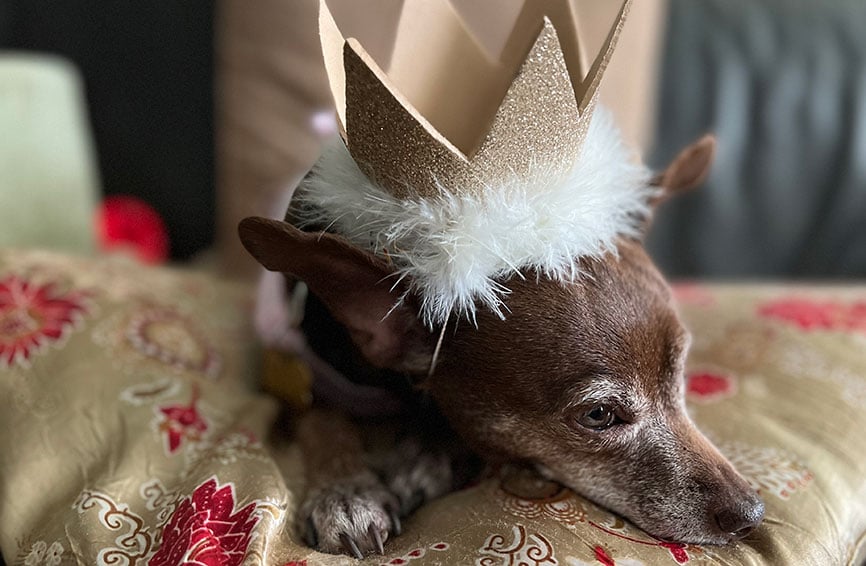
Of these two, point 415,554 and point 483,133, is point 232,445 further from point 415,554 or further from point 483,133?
point 483,133

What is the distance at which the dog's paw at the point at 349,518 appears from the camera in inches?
36.7

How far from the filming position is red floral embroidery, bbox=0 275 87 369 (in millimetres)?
1175

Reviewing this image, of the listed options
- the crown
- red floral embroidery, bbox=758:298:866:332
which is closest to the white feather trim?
the crown

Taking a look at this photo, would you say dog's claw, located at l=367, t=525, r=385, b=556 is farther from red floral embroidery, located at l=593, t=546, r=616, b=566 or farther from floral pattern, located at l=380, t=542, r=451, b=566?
red floral embroidery, located at l=593, t=546, r=616, b=566

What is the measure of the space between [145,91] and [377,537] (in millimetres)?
1993

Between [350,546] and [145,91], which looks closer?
[350,546]

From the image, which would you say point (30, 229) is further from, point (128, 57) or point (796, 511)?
point (796, 511)

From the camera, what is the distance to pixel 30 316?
123cm

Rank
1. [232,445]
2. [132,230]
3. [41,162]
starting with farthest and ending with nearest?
[132,230], [41,162], [232,445]

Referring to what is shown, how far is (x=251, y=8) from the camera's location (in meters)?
1.74

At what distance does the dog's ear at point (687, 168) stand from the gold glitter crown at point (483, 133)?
11.2 inches

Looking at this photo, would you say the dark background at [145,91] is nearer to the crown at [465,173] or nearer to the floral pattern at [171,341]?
the floral pattern at [171,341]

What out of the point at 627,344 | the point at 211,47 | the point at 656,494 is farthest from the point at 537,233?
the point at 211,47

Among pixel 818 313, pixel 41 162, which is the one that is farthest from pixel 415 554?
pixel 41 162
